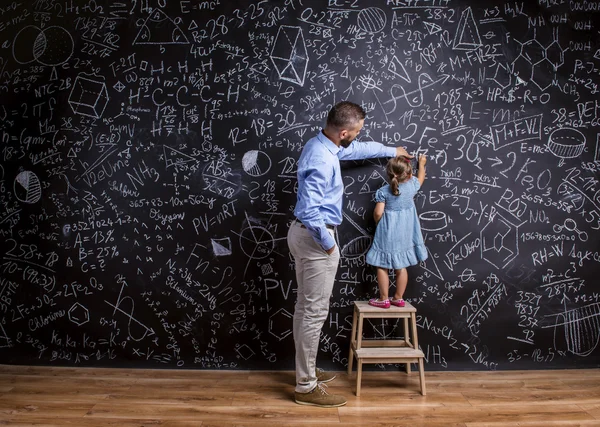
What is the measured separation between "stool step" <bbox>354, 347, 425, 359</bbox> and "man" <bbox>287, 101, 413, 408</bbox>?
33cm

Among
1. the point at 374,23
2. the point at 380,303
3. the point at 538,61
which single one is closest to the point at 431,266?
the point at 380,303

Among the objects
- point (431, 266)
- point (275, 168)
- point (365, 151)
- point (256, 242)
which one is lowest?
point (431, 266)

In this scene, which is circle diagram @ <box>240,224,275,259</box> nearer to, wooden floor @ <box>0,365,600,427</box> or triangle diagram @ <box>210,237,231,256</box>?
triangle diagram @ <box>210,237,231,256</box>

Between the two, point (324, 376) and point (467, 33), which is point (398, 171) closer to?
point (467, 33)

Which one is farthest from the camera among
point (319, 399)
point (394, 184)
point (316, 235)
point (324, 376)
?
point (324, 376)

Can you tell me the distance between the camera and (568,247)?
388 centimetres

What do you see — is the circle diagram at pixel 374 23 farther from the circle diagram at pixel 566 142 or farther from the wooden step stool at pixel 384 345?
the wooden step stool at pixel 384 345

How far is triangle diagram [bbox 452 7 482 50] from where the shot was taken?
380cm

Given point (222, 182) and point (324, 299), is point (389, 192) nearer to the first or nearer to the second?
point (324, 299)

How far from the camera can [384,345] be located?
3666 millimetres

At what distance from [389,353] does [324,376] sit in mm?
577

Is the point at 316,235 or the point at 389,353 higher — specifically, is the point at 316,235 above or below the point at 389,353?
above

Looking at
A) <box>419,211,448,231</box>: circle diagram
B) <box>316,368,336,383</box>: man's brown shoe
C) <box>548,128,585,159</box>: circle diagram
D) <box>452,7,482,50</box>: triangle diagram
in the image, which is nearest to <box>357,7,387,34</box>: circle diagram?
<box>452,7,482,50</box>: triangle diagram

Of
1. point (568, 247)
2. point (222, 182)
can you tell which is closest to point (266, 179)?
point (222, 182)
